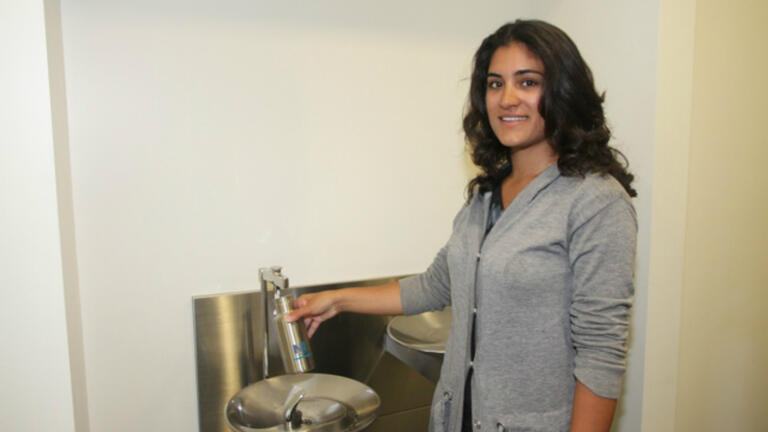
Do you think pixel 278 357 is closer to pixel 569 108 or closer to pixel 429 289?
pixel 429 289

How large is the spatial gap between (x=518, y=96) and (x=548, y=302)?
39 centimetres

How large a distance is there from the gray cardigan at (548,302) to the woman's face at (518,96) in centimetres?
9

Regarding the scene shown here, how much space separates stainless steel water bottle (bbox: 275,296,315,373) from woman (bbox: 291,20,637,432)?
1.09 ft

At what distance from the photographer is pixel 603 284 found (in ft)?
2.79

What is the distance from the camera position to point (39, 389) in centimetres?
113

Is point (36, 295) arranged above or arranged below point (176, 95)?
below

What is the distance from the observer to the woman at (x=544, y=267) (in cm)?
86

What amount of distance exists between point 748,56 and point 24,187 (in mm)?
2134

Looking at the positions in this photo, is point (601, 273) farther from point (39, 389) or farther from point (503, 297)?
point (39, 389)

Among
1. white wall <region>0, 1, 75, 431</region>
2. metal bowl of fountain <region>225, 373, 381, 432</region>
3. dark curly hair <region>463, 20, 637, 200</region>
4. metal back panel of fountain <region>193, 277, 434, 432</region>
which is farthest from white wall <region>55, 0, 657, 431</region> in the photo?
dark curly hair <region>463, 20, 637, 200</region>

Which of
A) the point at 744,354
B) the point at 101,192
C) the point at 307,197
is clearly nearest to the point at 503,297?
the point at 307,197

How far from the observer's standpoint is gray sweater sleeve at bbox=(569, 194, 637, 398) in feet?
2.78

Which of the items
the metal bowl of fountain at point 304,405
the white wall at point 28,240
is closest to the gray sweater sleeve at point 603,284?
the metal bowl of fountain at point 304,405

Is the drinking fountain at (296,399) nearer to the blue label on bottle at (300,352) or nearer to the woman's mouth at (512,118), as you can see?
the blue label on bottle at (300,352)
